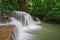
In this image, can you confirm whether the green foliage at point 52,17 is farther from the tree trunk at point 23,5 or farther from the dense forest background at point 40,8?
the tree trunk at point 23,5

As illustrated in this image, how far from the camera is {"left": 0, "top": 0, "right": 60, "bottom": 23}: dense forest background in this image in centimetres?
1178

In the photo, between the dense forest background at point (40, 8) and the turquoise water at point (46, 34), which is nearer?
the turquoise water at point (46, 34)

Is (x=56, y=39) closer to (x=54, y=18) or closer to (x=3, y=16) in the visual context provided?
(x=3, y=16)

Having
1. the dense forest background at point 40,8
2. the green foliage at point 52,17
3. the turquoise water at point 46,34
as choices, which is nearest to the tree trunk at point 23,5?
the dense forest background at point 40,8

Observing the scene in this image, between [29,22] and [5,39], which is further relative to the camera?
[29,22]

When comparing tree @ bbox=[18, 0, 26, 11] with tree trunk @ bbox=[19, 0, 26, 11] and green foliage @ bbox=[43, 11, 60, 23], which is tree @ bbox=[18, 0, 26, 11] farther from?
green foliage @ bbox=[43, 11, 60, 23]

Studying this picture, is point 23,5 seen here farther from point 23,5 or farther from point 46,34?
point 46,34

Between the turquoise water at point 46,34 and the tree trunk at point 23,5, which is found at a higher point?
the tree trunk at point 23,5

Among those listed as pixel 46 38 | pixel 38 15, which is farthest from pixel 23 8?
pixel 46 38

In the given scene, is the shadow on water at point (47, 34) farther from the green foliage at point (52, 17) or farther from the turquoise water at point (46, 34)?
Answer: the green foliage at point (52, 17)

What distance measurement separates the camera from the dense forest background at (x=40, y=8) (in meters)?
11.8

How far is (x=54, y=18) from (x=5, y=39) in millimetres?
8076

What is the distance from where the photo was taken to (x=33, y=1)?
12414 millimetres

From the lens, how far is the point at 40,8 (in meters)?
12.5
